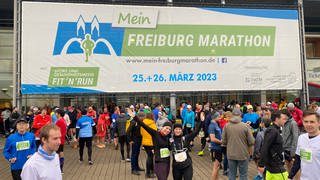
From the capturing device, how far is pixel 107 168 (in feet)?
33.0

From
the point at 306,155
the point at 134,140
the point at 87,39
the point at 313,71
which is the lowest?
the point at 134,140

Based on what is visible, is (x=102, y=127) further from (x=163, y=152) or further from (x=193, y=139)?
(x=163, y=152)

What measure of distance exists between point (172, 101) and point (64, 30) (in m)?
5.91

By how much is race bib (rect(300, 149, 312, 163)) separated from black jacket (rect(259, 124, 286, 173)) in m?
1.47

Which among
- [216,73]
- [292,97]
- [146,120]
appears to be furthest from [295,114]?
[292,97]

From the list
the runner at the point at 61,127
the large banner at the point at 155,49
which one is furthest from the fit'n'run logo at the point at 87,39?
the runner at the point at 61,127

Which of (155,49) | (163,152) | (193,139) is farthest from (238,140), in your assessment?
(155,49)

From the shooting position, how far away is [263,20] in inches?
693

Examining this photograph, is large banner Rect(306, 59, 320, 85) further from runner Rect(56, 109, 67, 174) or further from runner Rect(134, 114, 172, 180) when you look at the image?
runner Rect(134, 114, 172, 180)

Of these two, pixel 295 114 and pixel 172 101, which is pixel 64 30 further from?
pixel 295 114

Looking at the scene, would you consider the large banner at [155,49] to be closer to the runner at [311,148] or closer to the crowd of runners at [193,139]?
the crowd of runners at [193,139]

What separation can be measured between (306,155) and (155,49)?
1284cm

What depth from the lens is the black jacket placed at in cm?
543

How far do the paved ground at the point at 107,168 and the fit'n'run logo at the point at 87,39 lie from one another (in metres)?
5.00
